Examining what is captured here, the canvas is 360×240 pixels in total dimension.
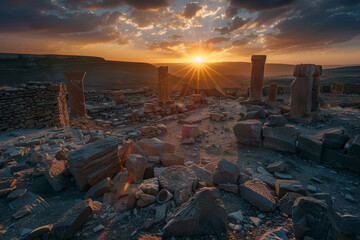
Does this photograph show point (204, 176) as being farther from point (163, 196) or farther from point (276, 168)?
point (276, 168)

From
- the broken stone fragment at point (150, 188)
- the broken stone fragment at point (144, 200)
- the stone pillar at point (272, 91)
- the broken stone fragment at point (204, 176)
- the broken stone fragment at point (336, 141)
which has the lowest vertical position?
the broken stone fragment at point (204, 176)

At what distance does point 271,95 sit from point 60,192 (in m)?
13.4

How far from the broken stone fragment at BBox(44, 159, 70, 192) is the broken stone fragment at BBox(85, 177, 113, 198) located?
0.52 meters

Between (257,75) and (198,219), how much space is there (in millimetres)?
11939

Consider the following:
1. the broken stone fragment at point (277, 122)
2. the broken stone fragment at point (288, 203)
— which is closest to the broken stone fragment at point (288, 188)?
the broken stone fragment at point (288, 203)

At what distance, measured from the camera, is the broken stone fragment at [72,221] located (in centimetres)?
221

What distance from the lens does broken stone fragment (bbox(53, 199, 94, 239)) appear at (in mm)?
2215

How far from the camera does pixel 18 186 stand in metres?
3.23

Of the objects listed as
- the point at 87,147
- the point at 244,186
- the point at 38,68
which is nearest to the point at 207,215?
the point at 244,186

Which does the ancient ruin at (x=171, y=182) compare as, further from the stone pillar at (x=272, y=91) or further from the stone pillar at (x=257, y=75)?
the stone pillar at (x=272, y=91)

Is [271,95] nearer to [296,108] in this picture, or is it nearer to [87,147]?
[296,108]

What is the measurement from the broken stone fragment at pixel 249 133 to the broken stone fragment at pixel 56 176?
16.5 ft

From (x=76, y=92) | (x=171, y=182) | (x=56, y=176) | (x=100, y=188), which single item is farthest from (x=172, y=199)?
(x=76, y=92)

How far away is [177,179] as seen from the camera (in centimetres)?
322
